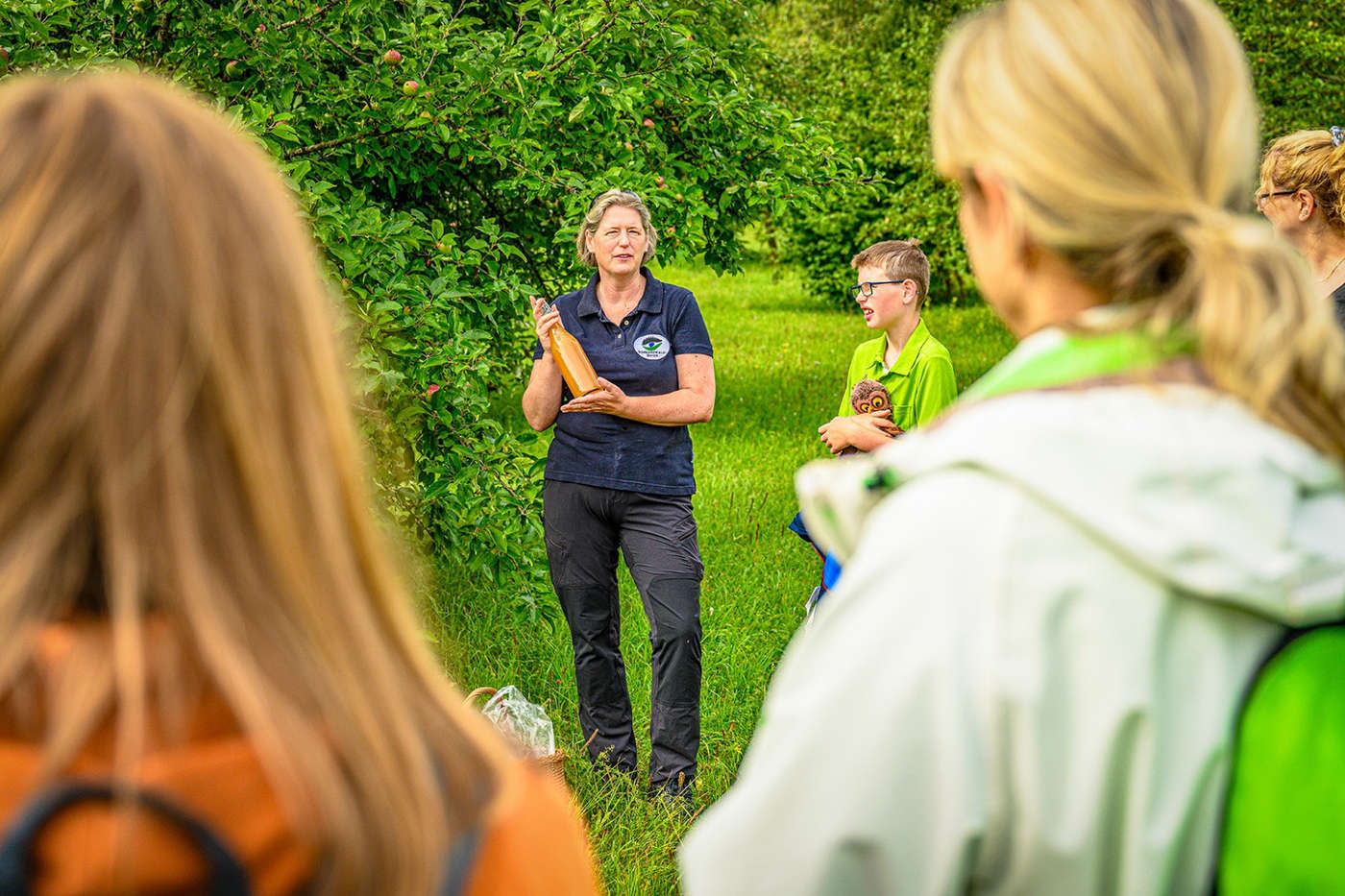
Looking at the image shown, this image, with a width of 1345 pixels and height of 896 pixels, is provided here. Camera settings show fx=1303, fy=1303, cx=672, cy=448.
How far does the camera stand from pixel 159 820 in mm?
825

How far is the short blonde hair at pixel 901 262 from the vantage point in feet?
15.3

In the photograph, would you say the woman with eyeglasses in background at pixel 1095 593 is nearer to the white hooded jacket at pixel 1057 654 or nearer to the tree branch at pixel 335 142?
the white hooded jacket at pixel 1057 654

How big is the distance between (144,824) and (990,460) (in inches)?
29.0

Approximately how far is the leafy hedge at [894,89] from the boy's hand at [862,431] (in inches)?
150

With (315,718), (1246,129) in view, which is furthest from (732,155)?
(315,718)

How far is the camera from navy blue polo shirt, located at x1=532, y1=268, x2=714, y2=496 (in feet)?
15.0

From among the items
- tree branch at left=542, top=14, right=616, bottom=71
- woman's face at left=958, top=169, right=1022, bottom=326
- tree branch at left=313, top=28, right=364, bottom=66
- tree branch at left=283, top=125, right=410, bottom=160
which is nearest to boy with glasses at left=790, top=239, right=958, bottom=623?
tree branch at left=542, top=14, right=616, bottom=71

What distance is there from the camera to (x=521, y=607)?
5613 mm

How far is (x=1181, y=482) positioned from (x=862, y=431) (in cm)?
320

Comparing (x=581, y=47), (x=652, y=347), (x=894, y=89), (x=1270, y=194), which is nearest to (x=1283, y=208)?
(x=1270, y=194)

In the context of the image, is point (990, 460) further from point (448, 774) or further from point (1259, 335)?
point (448, 774)

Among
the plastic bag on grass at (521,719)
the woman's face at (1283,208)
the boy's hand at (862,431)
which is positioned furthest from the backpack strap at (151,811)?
the woman's face at (1283,208)

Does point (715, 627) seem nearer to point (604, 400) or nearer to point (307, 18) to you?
point (604, 400)

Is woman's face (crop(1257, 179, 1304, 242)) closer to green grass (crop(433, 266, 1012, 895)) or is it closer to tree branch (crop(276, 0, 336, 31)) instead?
green grass (crop(433, 266, 1012, 895))
